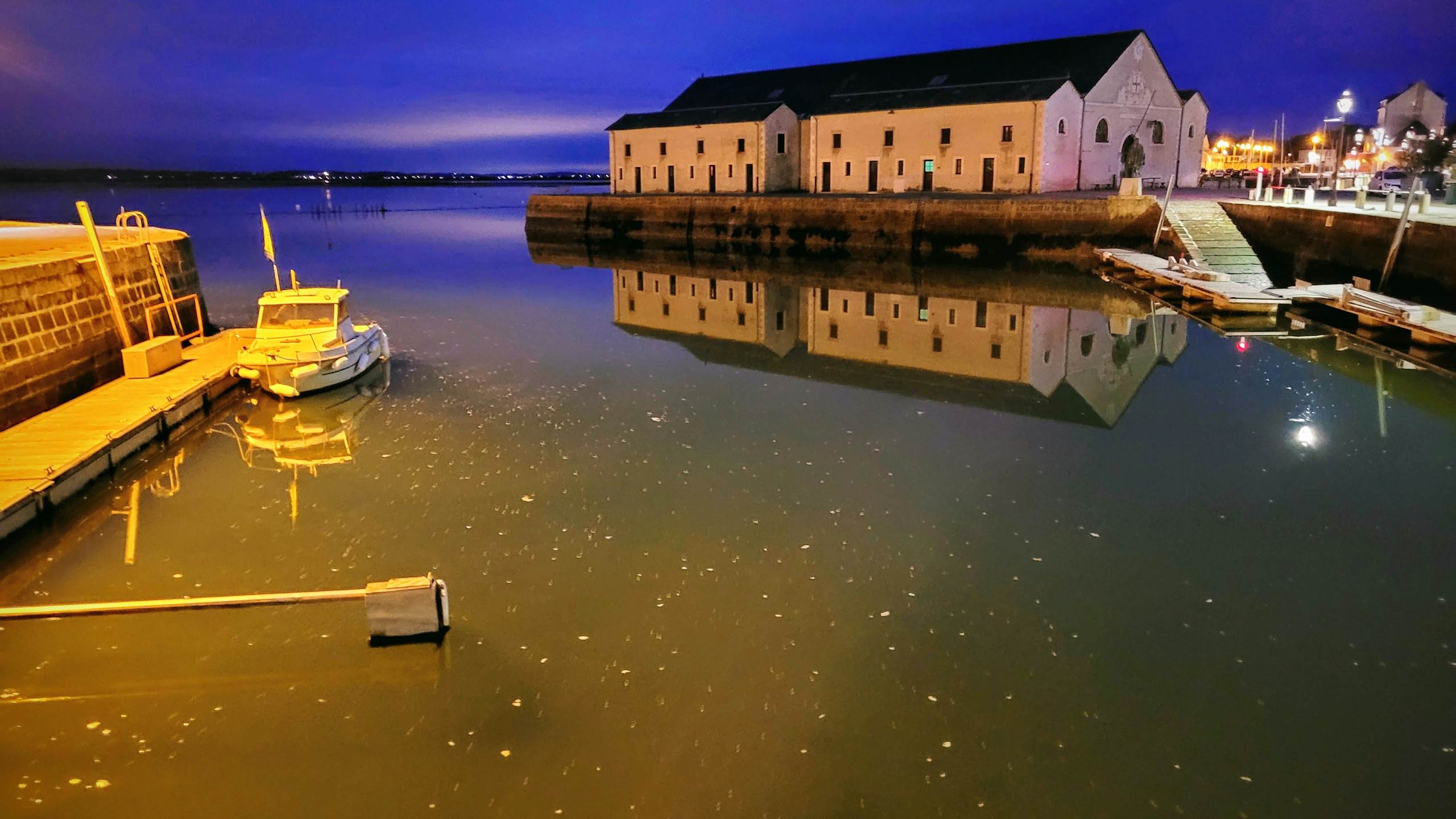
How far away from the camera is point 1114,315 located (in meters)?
20.5

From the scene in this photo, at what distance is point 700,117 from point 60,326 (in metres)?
36.9

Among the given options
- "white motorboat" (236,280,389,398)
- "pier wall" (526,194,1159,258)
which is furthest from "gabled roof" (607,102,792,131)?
"white motorboat" (236,280,389,398)

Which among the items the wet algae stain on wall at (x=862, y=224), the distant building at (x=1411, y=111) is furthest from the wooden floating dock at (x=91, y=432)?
the distant building at (x=1411, y=111)

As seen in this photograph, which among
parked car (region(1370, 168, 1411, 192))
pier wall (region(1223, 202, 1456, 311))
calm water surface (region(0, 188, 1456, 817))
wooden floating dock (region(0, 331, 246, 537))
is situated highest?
parked car (region(1370, 168, 1411, 192))

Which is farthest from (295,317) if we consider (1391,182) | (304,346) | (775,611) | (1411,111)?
(1411,111)

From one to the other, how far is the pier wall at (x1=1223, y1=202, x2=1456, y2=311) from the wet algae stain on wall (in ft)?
11.5

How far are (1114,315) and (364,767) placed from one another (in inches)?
762

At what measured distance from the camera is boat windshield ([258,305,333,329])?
14562mm

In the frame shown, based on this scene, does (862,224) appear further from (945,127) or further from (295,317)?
(295,317)

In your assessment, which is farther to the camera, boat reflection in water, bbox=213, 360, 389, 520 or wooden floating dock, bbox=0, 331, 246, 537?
boat reflection in water, bbox=213, 360, 389, 520

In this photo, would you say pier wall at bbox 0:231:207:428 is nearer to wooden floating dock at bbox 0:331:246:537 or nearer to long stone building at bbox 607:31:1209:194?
wooden floating dock at bbox 0:331:246:537

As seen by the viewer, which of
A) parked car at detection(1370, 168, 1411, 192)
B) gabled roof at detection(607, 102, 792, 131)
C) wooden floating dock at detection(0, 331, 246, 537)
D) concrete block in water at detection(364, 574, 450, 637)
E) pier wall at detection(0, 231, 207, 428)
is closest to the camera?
concrete block in water at detection(364, 574, 450, 637)

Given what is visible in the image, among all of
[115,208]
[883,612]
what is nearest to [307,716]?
[883,612]

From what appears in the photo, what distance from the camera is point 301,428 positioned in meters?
12.4
